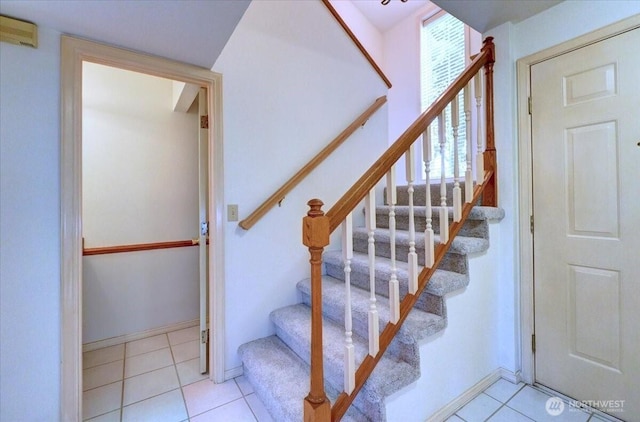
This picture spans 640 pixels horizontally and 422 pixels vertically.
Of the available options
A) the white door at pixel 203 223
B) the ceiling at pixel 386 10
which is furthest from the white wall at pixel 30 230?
the ceiling at pixel 386 10

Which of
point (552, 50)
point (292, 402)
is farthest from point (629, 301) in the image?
point (292, 402)

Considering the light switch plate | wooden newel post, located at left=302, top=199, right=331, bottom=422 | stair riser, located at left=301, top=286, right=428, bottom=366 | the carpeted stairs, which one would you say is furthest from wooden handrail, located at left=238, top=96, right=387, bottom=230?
wooden newel post, located at left=302, top=199, right=331, bottom=422

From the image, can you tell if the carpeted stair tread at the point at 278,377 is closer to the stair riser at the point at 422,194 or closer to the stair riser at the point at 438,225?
the stair riser at the point at 438,225

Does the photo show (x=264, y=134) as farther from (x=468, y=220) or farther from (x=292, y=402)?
(x=292, y=402)

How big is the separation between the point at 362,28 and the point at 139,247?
365cm

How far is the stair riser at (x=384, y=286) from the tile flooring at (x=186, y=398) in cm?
58

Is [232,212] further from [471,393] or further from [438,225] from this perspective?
[471,393]

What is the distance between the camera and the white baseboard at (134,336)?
229 centimetres

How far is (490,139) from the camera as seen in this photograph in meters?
1.80

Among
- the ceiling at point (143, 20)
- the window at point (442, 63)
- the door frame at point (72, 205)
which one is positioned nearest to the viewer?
the ceiling at point (143, 20)

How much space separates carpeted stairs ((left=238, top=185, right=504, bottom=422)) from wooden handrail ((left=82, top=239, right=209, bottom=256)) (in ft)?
4.40

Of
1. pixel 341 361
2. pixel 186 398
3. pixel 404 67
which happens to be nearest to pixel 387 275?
pixel 341 361

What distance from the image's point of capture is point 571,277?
5.02 feet

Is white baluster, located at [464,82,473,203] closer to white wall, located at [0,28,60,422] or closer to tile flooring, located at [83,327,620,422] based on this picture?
tile flooring, located at [83,327,620,422]
